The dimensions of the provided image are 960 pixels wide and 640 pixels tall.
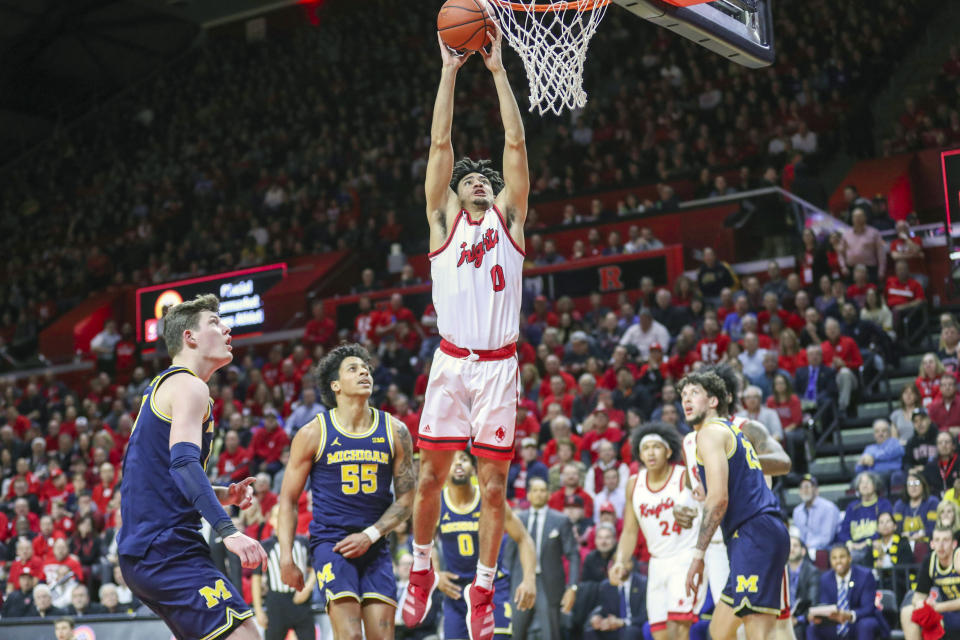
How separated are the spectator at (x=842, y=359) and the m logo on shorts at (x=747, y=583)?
249 inches

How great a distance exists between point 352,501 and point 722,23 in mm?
3664

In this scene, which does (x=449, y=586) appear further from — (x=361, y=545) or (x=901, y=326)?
(x=901, y=326)

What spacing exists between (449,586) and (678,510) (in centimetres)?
197

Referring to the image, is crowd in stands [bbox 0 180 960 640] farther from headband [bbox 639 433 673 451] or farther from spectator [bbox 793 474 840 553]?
headband [bbox 639 433 673 451]

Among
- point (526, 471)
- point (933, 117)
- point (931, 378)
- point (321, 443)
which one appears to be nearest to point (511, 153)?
point (321, 443)

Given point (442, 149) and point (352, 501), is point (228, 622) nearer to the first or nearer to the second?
point (352, 501)

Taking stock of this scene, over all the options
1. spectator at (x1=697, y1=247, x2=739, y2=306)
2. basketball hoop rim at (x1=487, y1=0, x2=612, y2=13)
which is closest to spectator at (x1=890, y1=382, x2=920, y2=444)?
spectator at (x1=697, y1=247, x2=739, y2=306)

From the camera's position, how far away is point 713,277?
50.9ft

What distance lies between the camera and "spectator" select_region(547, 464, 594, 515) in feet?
37.3

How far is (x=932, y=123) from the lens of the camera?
16.9m

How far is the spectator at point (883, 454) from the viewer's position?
11320 mm

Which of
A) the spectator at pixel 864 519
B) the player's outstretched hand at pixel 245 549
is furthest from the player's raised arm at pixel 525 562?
the player's outstretched hand at pixel 245 549

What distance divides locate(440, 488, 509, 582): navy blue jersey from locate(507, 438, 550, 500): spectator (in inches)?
126

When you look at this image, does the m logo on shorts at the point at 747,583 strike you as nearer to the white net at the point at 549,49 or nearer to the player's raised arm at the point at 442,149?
the player's raised arm at the point at 442,149
